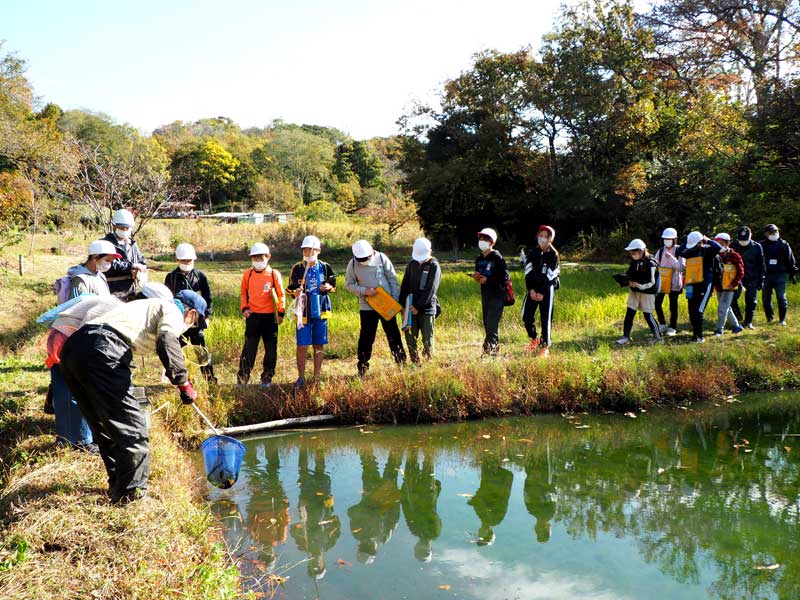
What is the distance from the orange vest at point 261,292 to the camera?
24.6 ft

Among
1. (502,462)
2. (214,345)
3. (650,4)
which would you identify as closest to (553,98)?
(650,4)

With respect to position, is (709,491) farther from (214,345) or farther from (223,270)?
(223,270)

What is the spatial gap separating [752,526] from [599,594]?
5.28 feet

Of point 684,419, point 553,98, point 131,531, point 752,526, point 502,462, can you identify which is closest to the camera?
point 131,531

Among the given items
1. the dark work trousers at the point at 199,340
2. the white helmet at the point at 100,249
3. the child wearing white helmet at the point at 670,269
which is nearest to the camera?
the white helmet at the point at 100,249

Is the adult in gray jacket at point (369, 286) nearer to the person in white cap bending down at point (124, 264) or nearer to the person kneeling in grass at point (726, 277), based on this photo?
the person in white cap bending down at point (124, 264)

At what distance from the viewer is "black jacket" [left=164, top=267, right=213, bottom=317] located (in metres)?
7.38

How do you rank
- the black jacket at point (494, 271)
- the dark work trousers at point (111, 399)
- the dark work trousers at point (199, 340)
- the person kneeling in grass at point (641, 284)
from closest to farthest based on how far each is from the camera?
1. the dark work trousers at point (111, 399)
2. the dark work trousers at point (199, 340)
3. the black jacket at point (494, 271)
4. the person kneeling in grass at point (641, 284)

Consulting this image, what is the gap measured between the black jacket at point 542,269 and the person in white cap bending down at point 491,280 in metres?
0.44

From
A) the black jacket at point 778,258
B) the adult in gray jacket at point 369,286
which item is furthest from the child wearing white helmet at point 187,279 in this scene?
the black jacket at point 778,258

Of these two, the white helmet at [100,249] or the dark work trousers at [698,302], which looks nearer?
the white helmet at [100,249]

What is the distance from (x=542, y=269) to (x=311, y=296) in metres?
2.99

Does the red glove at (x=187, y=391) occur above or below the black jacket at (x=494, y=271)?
below

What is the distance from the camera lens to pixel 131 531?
4004 mm
